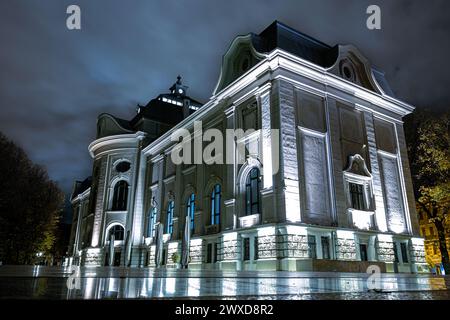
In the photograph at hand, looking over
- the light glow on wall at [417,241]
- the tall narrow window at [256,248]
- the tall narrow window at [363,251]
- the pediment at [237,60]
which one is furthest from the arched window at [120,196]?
the light glow on wall at [417,241]

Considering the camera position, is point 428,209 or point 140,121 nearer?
point 428,209

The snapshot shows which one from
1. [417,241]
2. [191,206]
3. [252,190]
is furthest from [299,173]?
[191,206]

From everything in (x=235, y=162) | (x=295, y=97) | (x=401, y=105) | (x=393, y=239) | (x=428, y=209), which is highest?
(x=401, y=105)

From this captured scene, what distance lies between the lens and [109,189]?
39.5 m

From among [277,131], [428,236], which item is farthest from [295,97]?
[428,236]

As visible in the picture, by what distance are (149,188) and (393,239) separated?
79.5 ft

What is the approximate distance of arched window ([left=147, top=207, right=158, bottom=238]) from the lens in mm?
35194

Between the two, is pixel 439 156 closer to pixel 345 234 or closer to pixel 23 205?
pixel 345 234

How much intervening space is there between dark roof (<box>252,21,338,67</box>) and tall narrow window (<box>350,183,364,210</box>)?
858cm

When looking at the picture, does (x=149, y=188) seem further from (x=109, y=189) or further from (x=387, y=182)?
(x=387, y=182)

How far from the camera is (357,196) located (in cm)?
2316

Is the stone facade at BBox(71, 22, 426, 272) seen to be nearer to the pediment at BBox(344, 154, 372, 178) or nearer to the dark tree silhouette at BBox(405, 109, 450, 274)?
the pediment at BBox(344, 154, 372, 178)

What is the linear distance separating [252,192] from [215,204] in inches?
196

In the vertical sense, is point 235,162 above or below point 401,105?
below
